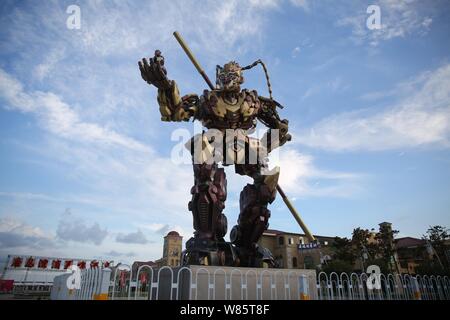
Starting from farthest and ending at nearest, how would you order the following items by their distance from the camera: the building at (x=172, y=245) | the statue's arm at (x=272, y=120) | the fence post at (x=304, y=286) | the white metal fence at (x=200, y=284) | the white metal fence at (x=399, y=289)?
the building at (x=172, y=245) < the statue's arm at (x=272, y=120) < the white metal fence at (x=399, y=289) < the fence post at (x=304, y=286) < the white metal fence at (x=200, y=284)

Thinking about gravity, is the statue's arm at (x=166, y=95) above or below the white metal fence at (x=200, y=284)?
above

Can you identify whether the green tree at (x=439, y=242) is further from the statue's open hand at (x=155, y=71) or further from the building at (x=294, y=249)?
the statue's open hand at (x=155, y=71)

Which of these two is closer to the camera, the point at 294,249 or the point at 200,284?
the point at 200,284

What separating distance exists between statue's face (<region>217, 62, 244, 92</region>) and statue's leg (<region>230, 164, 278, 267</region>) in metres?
1.76

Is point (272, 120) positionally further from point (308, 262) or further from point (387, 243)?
point (308, 262)

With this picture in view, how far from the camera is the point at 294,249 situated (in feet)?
104

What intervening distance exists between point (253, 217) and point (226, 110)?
78.6 inches

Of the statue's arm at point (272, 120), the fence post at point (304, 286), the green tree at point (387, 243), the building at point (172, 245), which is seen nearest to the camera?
the fence post at point (304, 286)

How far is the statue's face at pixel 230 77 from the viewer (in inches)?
209

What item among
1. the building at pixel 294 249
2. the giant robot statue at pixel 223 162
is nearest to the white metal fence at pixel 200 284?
the giant robot statue at pixel 223 162

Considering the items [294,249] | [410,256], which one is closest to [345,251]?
[410,256]

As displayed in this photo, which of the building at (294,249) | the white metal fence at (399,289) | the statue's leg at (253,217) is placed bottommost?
the white metal fence at (399,289)

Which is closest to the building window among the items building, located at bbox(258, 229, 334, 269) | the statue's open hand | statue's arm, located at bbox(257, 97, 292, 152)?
building, located at bbox(258, 229, 334, 269)

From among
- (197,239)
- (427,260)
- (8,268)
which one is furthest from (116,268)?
(427,260)
